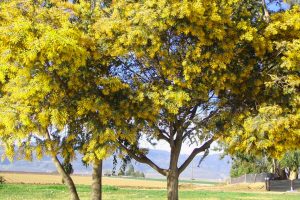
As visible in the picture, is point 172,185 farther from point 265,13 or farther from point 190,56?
point 265,13

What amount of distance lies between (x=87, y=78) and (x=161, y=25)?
224 cm

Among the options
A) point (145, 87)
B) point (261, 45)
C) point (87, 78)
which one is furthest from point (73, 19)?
point (261, 45)

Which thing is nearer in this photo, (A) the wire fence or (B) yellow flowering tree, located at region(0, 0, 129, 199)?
(B) yellow flowering tree, located at region(0, 0, 129, 199)

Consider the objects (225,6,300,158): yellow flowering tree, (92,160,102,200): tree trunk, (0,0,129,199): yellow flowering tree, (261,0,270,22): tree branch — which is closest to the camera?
(0,0,129,199): yellow flowering tree

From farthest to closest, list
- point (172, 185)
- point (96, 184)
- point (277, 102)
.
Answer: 1. point (96, 184)
2. point (172, 185)
3. point (277, 102)

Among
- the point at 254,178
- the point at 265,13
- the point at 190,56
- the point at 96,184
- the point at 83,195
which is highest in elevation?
the point at 265,13

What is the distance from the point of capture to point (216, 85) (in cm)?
1180

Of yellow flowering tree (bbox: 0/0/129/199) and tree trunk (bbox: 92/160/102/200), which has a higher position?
yellow flowering tree (bbox: 0/0/129/199)

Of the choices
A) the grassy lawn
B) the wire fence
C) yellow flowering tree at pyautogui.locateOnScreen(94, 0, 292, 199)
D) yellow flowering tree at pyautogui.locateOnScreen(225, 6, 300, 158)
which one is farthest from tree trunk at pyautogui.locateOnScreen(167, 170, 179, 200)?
the wire fence

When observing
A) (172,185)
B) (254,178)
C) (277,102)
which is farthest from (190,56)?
(254,178)

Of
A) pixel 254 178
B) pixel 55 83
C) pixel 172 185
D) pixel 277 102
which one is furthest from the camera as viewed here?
pixel 254 178

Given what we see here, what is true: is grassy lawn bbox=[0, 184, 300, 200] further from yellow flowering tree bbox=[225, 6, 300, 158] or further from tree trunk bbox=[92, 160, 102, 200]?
yellow flowering tree bbox=[225, 6, 300, 158]

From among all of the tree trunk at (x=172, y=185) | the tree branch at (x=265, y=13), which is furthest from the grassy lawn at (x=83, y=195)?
the tree branch at (x=265, y=13)

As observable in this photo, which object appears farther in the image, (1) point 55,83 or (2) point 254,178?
(2) point 254,178
